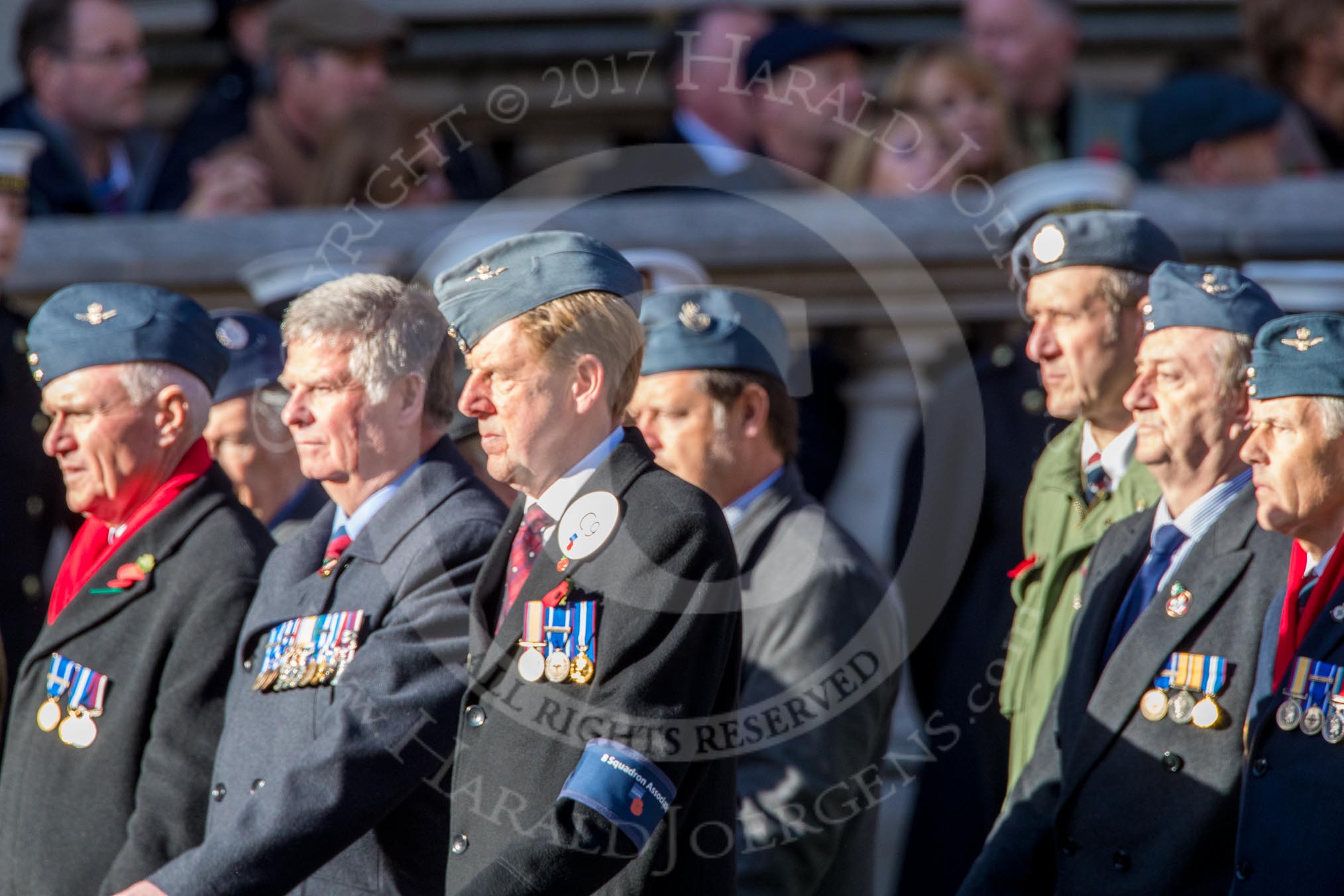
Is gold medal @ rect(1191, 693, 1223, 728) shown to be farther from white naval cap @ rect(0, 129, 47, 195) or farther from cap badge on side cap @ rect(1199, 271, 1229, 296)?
white naval cap @ rect(0, 129, 47, 195)

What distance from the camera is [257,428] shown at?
5.94 meters

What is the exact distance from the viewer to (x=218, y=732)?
4.53 metres

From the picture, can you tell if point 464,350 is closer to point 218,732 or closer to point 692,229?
point 218,732

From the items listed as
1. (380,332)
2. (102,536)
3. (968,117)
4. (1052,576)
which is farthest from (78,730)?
(968,117)

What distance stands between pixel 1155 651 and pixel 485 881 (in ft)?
4.75

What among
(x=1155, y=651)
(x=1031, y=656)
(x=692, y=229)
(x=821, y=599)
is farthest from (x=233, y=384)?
(x=1155, y=651)

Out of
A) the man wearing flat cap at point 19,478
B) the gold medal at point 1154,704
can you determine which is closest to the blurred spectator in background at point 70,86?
the man wearing flat cap at point 19,478

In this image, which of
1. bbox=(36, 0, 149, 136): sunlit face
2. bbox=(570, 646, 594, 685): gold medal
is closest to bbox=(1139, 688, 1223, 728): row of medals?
bbox=(570, 646, 594, 685): gold medal

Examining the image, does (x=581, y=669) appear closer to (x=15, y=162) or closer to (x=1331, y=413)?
(x=1331, y=413)

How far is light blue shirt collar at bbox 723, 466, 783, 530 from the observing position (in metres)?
5.04

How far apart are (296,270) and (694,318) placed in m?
1.82

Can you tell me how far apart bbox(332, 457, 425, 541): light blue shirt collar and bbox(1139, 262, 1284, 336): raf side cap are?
155 centimetres

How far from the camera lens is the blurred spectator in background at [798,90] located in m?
7.08

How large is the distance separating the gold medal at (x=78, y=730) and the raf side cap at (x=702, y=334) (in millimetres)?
1446
